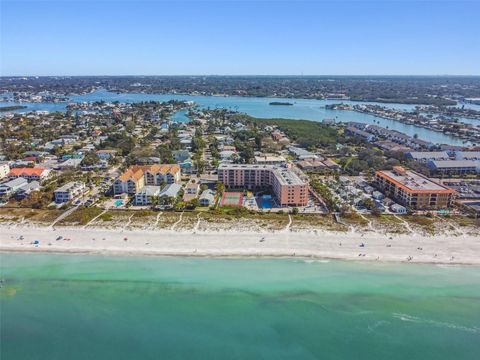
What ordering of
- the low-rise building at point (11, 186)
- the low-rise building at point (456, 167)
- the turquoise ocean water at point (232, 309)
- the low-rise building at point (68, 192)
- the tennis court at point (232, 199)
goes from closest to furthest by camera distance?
1. the turquoise ocean water at point (232, 309)
2. the tennis court at point (232, 199)
3. the low-rise building at point (68, 192)
4. the low-rise building at point (11, 186)
5. the low-rise building at point (456, 167)

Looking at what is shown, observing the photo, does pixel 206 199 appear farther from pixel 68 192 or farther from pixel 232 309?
pixel 232 309

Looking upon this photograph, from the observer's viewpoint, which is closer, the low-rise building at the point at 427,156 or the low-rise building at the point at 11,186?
the low-rise building at the point at 11,186

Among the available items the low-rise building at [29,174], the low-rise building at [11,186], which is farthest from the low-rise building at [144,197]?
the low-rise building at [29,174]

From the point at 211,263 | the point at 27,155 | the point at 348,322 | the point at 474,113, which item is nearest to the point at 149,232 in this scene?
the point at 211,263

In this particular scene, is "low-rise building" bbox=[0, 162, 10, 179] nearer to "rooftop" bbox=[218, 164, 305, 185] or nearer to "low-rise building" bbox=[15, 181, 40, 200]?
"low-rise building" bbox=[15, 181, 40, 200]

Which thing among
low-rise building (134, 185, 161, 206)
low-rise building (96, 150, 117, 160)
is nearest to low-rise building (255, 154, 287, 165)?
low-rise building (134, 185, 161, 206)

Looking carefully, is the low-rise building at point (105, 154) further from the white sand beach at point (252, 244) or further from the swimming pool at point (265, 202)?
the swimming pool at point (265, 202)

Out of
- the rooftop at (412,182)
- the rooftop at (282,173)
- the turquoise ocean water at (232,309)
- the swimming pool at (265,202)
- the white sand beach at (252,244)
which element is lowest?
the turquoise ocean water at (232,309)
